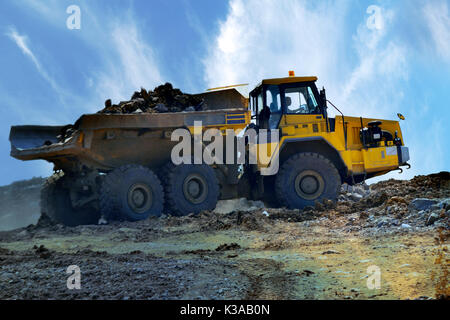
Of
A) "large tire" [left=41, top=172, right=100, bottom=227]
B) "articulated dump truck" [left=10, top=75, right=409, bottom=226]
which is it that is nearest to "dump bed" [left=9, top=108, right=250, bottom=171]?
"articulated dump truck" [left=10, top=75, right=409, bottom=226]

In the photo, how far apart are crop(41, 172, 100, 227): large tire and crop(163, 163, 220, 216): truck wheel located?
1.99 meters

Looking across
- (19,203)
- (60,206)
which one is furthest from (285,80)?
(19,203)

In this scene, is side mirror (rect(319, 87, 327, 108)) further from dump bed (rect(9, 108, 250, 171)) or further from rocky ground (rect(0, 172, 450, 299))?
rocky ground (rect(0, 172, 450, 299))

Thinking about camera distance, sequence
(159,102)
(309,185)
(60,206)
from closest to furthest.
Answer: (309,185)
(60,206)
(159,102)

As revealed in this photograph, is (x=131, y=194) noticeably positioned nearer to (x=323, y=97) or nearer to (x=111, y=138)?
(x=111, y=138)

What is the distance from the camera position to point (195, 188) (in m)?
10.2

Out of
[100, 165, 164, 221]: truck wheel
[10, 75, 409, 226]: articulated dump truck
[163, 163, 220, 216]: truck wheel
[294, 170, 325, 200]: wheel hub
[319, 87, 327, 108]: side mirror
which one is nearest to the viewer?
[100, 165, 164, 221]: truck wheel

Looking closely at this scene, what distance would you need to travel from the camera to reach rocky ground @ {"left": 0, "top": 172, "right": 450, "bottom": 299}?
133 inches

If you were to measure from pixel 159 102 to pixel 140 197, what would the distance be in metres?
2.49

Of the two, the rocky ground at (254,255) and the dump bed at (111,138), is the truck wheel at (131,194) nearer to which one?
the rocky ground at (254,255)

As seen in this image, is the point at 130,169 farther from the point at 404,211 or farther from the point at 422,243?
the point at 422,243

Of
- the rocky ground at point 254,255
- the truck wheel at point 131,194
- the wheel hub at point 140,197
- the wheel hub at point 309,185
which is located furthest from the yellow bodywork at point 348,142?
the wheel hub at point 140,197
